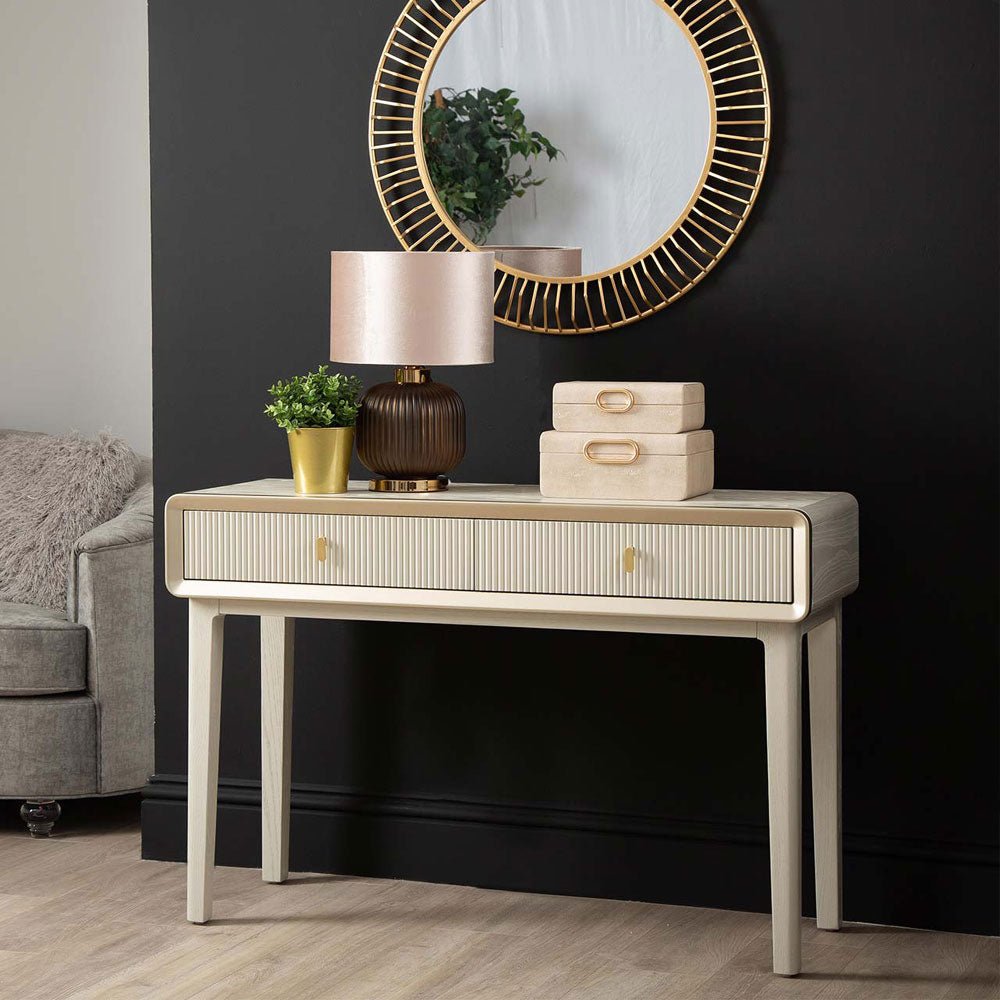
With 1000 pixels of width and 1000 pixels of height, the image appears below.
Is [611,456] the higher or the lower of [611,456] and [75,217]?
the lower

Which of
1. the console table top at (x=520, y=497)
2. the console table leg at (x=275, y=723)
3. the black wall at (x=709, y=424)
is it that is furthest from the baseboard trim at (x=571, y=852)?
the console table top at (x=520, y=497)

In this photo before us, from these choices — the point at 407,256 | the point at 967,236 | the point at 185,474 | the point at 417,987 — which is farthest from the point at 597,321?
the point at 417,987

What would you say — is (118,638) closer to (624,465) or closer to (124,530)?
(124,530)

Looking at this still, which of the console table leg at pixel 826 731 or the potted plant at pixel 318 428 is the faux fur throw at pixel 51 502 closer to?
the potted plant at pixel 318 428

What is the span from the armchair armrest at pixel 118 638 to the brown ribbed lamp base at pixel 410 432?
89 centimetres

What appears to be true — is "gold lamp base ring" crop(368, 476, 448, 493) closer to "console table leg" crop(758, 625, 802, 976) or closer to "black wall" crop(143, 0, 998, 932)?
"black wall" crop(143, 0, 998, 932)

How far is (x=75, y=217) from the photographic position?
4395 millimetres

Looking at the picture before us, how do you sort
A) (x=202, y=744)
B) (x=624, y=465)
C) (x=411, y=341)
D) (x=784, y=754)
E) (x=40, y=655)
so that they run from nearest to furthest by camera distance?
(x=784, y=754) < (x=624, y=465) < (x=411, y=341) < (x=202, y=744) < (x=40, y=655)

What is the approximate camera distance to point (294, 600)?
2.72 metres

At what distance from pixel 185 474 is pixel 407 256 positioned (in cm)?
86

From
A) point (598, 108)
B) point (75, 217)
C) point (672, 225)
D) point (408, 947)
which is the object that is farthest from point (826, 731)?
point (75, 217)

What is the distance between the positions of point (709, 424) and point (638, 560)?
51 centimetres

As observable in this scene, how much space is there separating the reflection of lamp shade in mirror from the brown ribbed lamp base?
0.35 metres

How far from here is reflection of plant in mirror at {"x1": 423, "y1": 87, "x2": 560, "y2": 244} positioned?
301 centimetres
